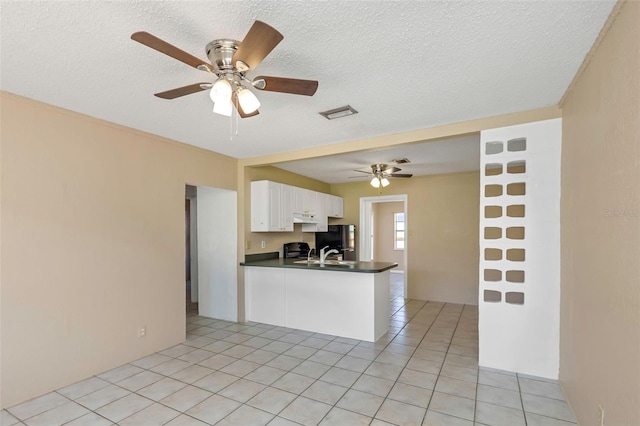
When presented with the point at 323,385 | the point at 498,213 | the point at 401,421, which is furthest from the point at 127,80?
the point at 498,213

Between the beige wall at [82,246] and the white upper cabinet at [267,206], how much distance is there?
1178mm

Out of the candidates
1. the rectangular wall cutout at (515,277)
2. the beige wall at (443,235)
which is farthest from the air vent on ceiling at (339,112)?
the beige wall at (443,235)

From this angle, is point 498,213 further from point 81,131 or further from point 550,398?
point 81,131


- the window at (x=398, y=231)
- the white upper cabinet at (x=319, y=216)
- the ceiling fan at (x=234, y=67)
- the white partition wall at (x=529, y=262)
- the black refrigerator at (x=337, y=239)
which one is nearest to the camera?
the ceiling fan at (x=234, y=67)

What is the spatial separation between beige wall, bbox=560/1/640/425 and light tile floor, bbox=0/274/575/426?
62 cm

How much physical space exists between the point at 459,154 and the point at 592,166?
2.61 metres

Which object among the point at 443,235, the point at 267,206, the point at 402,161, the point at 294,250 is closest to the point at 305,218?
the point at 294,250

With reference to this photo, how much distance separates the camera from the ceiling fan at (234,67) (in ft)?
4.93

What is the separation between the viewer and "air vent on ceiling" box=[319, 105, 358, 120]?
2.82 metres

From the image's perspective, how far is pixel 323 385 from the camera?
9.15 ft

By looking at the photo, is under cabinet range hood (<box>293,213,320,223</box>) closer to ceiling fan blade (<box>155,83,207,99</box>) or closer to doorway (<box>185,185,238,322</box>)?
doorway (<box>185,185,238,322</box>)

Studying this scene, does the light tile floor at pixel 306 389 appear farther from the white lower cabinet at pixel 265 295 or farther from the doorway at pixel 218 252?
the doorway at pixel 218 252

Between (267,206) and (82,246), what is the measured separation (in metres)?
2.35

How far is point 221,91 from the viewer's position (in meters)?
1.76
